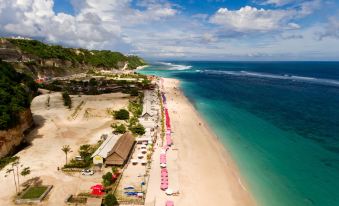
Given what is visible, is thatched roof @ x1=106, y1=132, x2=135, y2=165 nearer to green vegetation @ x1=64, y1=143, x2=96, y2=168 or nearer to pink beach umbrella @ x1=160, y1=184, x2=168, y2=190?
green vegetation @ x1=64, y1=143, x2=96, y2=168

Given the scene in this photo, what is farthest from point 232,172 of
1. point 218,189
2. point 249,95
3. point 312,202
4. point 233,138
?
point 249,95

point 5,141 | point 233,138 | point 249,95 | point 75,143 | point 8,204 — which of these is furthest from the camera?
point 249,95

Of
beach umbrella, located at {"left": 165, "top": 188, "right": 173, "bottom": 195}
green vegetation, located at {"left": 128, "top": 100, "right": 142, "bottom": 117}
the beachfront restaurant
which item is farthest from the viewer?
green vegetation, located at {"left": 128, "top": 100, "right": 142, "bottom": 117}

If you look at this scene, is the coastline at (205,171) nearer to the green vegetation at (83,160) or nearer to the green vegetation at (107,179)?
the green vegetation at (107,179)

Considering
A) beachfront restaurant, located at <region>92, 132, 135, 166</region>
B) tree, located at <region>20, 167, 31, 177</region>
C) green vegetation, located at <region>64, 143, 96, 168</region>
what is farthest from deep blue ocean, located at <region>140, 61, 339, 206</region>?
tree, located at <region>20, 167, 31, 177</region>

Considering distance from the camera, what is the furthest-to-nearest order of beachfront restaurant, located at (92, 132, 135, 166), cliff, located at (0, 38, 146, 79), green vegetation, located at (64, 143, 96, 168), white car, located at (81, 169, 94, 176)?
cliff, located at (0, 38, 146, 79), beachfront restaurant, located at (92, 132, 135, 166), green vegetation, located at (64, 143, 96, 168), white car, located at (81, 169, 94, 176)

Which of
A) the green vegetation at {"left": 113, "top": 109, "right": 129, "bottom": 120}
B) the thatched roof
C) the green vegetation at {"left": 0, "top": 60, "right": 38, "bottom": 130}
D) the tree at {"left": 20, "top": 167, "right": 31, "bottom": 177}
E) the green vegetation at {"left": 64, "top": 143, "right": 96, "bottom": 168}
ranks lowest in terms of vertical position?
the tree at {"left": 20, "top": 167, "right": 31, "bottom": 177}

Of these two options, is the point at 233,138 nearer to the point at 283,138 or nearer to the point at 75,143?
the point at 283,138
